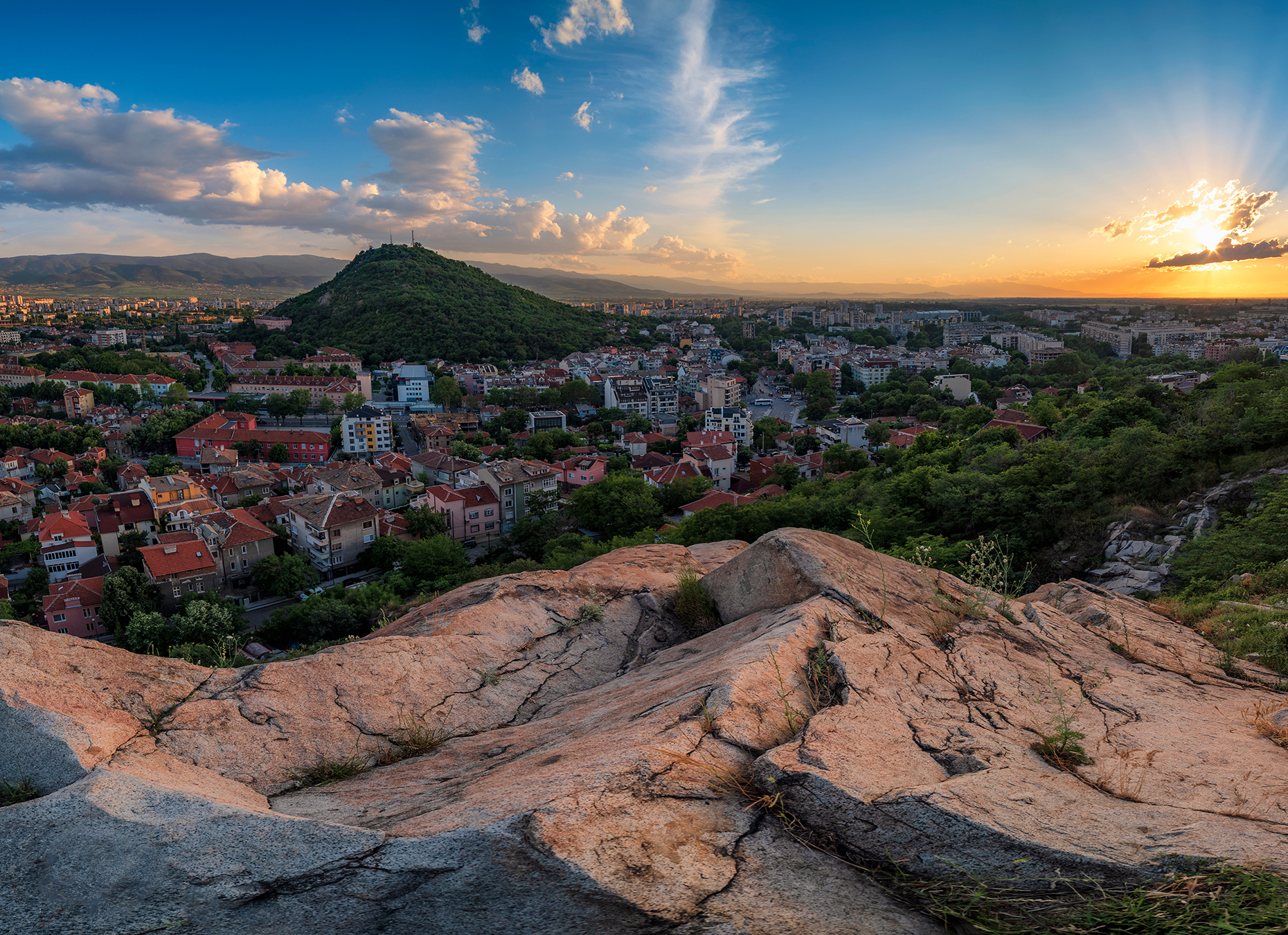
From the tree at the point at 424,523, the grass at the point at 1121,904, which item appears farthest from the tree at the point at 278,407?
the grass at the point at 1121,904

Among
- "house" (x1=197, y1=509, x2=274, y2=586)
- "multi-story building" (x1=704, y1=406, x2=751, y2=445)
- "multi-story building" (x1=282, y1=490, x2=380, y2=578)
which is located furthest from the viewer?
"multi-story building" (x1=704, y1=406, x2=751, y2=445)

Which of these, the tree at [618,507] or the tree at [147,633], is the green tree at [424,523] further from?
the tree at [147,633]

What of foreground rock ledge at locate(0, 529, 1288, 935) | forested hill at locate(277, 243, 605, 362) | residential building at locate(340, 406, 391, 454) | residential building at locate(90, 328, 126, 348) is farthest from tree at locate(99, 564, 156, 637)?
residential building at locate(90, 328, 126, 348)

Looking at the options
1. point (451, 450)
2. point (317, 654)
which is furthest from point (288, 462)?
point (317, 654)

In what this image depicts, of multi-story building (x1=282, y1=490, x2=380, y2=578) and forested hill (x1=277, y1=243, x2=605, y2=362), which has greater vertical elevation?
forested hill (x1=277, y1=243, x2=605, y2=362)

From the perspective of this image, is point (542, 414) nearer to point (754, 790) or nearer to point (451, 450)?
point (451, 450)

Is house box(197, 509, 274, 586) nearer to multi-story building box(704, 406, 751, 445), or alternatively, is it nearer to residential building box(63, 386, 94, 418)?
multi-story building box(704, 406, 751, 445)

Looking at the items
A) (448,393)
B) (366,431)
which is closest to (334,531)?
(366,431)
